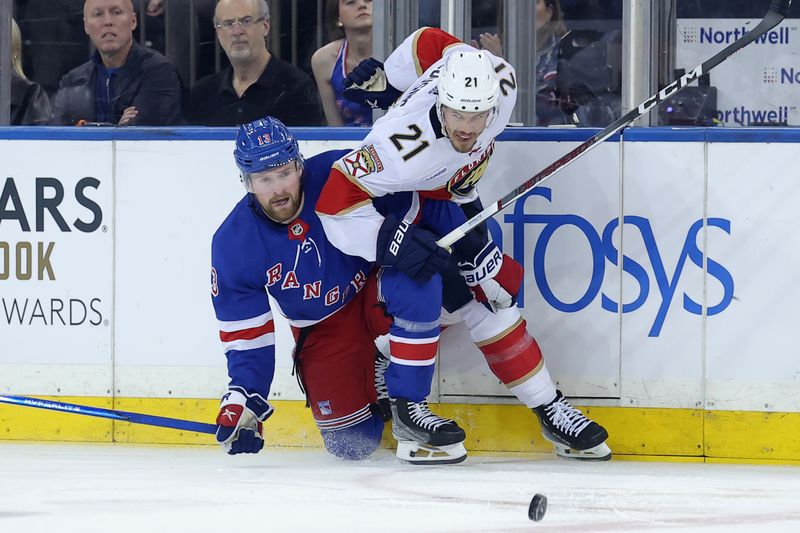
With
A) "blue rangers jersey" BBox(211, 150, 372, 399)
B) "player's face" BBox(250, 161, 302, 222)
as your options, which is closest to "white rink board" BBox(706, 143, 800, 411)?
"blue rangers jersey" BBox(211, 150, 372, 399)

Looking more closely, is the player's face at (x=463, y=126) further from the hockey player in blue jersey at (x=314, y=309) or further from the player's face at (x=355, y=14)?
the player's face at (x=355, y=14)

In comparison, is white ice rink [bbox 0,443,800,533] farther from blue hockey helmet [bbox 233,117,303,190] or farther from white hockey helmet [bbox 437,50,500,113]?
white hockey helmet [bbox 437,50,500,113]

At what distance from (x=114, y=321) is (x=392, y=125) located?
1076 millimetres

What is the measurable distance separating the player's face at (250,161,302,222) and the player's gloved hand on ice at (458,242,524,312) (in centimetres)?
48

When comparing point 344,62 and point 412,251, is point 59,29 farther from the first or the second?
point 412,251

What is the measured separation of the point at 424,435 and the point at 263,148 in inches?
33.2

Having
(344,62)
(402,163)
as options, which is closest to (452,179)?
(402,163)

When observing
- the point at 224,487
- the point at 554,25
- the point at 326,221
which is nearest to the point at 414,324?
the point at 326,221

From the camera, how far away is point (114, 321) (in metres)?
4.02

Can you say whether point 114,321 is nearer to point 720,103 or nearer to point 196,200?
point 196,200

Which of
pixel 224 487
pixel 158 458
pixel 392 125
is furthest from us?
pixel 158 458

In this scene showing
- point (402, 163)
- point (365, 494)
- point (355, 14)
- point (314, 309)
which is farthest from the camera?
point (355, 14)

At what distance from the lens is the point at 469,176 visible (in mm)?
3643

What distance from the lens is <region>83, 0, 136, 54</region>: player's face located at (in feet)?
13.4
